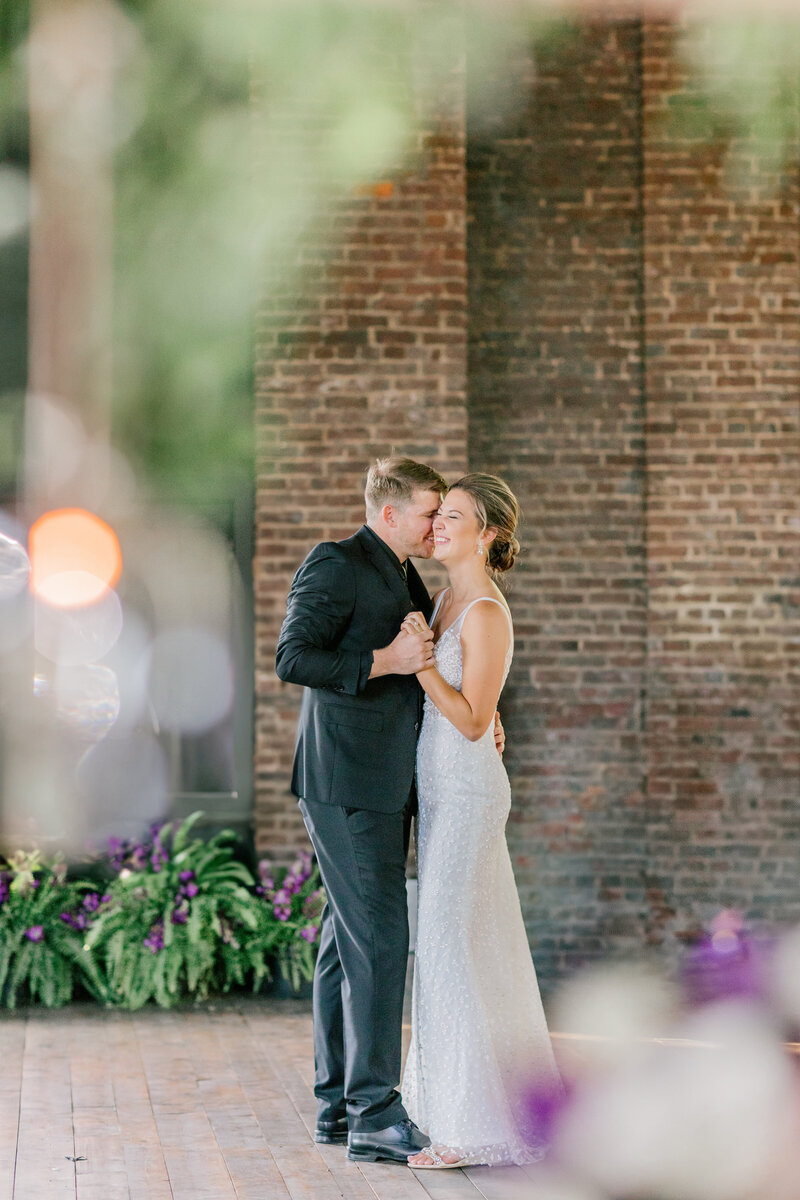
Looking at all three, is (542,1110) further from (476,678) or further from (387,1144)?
(476,678)

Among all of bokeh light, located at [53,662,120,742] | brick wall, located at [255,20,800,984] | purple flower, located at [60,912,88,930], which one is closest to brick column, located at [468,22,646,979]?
brick wall, located at [255,20,800,984]

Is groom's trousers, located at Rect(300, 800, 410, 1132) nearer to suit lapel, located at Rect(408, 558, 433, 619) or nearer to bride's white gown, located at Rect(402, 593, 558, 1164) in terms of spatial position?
bride's white gown, located at Rect(402, 593, 558, 1164)

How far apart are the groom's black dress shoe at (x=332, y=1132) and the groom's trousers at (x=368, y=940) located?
102mm

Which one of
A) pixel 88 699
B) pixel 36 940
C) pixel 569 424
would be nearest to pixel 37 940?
pixel 36 940

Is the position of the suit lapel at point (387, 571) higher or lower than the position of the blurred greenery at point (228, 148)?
lower

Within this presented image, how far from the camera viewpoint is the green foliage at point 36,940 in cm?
582

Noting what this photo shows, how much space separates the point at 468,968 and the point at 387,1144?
582mm

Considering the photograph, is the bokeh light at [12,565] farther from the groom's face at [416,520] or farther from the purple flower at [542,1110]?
the purple flower at [542,1110]

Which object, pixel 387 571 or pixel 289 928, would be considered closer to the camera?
pixel 387 571

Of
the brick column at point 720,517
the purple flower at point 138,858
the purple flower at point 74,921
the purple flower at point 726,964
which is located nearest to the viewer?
the purple flower at point 74,921

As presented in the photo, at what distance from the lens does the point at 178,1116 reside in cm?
429

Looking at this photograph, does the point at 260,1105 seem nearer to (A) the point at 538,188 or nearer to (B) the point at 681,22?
(A) the point at 538,188

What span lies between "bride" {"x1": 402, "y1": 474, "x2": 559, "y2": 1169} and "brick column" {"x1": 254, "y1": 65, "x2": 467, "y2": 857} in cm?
235

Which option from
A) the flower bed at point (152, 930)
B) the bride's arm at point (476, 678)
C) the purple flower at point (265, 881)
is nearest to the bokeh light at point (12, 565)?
the flower bed at point (152, 930)
